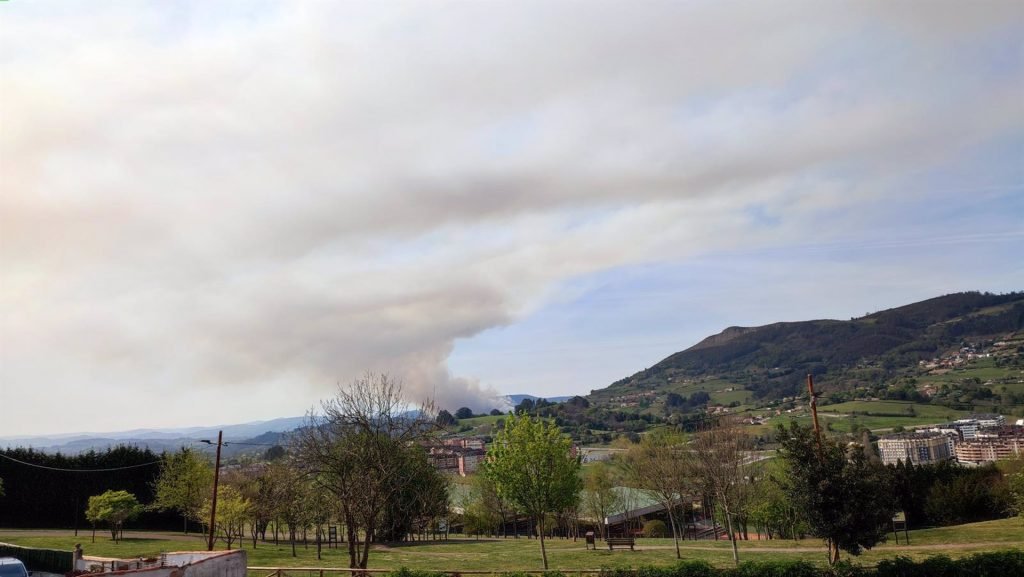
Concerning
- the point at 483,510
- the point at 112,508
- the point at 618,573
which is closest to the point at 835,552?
the point at 618,573

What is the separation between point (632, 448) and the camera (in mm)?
68188

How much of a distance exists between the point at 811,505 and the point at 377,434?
2003 centimetres

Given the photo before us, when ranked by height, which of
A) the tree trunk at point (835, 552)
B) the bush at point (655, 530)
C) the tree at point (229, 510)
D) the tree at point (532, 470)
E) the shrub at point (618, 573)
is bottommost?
the bush at point (655, 530)

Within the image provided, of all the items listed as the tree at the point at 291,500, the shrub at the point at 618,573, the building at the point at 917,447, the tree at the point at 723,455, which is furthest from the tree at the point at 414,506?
the building at the point at 917,447

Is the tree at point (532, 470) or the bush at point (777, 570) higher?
the tree at point (532, 470)

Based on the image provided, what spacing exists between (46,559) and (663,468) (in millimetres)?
38235

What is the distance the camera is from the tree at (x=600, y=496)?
6372 centimetres

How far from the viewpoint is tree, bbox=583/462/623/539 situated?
63.7m

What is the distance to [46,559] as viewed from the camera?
32281 millimetres

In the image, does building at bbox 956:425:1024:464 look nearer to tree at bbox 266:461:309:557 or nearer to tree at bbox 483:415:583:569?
tree at bbox 483:415:583:569

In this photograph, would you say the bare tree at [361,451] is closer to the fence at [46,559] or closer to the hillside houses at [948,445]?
the fence at [46,559]

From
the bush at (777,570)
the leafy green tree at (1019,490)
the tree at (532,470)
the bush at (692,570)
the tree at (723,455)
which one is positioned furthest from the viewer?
the tree at (723,455)

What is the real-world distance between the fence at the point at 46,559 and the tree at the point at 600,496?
4594cm

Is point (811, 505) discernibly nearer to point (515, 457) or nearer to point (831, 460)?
point (831, 460)
